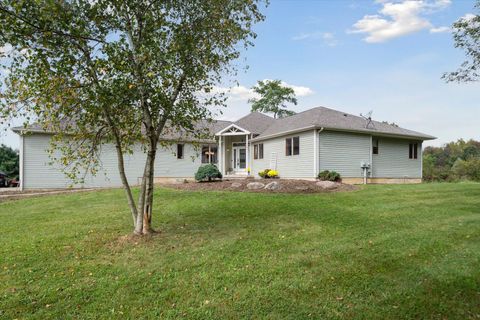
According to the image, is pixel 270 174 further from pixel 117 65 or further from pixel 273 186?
pixel 117 65

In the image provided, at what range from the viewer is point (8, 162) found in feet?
80.6

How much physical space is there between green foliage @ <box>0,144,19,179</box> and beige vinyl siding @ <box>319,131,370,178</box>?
2317 centimetres

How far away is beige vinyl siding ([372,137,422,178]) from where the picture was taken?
59.9 ft

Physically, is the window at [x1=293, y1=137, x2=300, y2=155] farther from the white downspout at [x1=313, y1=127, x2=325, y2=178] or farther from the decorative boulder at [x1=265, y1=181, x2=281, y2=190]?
the decorative boulder at [x1=265, y1=181, x2=281, y2=190]

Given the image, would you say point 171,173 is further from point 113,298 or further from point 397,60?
point 113,298

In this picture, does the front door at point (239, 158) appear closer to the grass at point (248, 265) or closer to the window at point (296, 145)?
the window at point (296, 145)

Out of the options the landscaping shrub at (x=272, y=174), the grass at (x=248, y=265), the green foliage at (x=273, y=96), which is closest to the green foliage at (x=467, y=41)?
the grass at (x=248, y=265)

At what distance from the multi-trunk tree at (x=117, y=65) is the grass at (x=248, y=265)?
1.44 m

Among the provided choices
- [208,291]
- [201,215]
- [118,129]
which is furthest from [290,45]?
[208,291]

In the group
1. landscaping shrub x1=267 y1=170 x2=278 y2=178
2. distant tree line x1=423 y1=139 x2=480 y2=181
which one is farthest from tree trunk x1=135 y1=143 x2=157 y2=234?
distant tree line x1=423 y1=139 x2=480 y2=181

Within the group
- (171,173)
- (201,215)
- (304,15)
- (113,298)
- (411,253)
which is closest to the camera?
(113,298)

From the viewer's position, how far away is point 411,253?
528 cm

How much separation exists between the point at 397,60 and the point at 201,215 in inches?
492

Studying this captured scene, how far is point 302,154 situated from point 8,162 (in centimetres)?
2252
